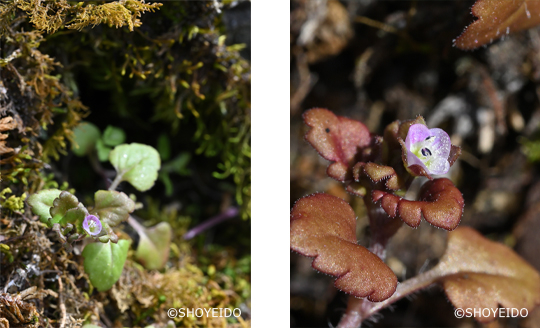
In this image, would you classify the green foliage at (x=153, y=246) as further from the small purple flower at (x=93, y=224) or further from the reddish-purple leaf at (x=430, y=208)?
the reddish-purple leaf at (x=430, y=208)

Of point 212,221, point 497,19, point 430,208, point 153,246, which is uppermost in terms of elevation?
point 497,19

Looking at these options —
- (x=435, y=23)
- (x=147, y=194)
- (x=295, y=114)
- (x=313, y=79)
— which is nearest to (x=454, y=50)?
(x=435, y=23)

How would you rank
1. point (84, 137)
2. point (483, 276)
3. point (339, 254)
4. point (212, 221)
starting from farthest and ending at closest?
point (212, 221)
point (84, 137)
point (483, 276)
point (339, 254)

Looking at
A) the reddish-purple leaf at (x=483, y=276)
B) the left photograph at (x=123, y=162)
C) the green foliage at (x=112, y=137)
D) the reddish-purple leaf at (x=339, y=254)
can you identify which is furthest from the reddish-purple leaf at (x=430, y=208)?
the green foliage at (x=112, y=137)

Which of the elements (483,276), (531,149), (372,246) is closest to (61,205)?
(372,246)

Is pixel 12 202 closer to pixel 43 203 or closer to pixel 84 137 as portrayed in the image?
pixel 43 203

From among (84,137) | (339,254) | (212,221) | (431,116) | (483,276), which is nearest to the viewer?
(339,254)

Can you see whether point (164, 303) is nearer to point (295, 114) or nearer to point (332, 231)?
point (332, 231)
